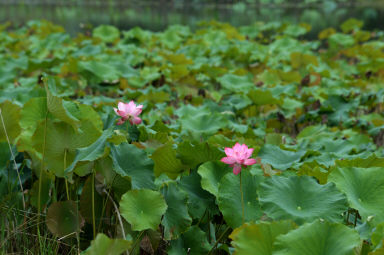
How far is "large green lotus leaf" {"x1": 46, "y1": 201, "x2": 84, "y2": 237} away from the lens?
1187mm

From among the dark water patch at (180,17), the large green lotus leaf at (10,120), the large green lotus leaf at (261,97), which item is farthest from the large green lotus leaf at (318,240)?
the dark water patch at (180,17)

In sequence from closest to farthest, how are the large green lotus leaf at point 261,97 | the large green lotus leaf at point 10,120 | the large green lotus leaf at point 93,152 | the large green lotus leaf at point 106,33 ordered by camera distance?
the large green lotus leaf at point 93,152 → the large green lotus leaf at point 10,120 → the large green lotus leaf at point 261,97 → the large green lotus leaf at point 106,33

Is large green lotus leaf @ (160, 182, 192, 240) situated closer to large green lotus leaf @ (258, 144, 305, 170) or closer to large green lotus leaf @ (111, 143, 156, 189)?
large green lotus leaf @ (111, 143, 156, 189)

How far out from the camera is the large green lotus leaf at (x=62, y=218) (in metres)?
1.19

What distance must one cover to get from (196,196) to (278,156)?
35 centimetres

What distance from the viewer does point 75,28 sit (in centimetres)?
747

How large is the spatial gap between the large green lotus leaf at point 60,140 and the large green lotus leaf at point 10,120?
0.18m

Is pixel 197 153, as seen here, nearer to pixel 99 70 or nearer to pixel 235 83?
Answer: pixel 235 83

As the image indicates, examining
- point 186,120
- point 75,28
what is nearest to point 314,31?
point 75,28

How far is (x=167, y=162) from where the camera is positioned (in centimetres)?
125

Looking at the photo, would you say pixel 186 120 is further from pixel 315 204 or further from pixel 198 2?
pixel 198 2

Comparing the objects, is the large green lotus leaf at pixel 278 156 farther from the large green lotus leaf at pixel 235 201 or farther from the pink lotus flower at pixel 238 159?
the pink lotus flower at pixel 238 159

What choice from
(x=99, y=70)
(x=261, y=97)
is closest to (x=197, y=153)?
(x=261, y=97)

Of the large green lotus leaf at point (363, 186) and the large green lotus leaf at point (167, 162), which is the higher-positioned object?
the large green lotus leaf at point (363, 186)
